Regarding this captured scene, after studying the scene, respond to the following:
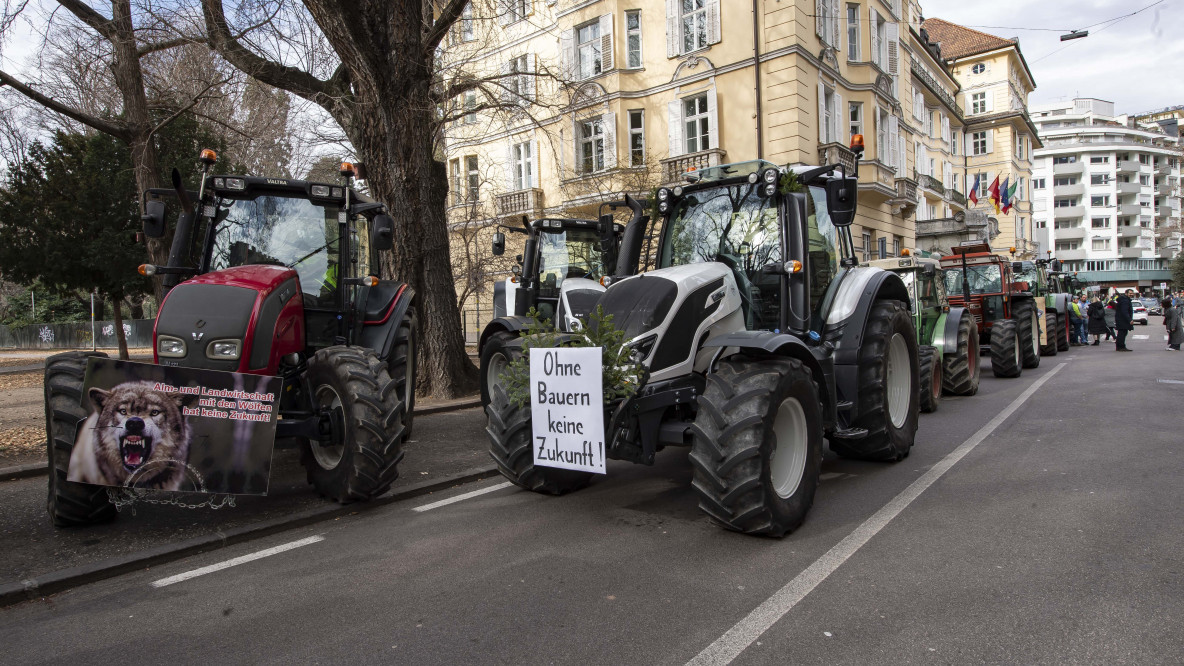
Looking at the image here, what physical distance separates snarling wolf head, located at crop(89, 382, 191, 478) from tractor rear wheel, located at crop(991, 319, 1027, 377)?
1364cm

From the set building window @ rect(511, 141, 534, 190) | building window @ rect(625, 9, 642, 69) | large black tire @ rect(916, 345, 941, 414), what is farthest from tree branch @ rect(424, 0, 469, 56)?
building window @ rect(511, 141, 534, 190)

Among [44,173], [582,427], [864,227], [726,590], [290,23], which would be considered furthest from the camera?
[864,227]

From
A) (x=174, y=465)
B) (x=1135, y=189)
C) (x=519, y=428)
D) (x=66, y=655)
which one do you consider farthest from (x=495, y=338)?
(x=1135, y=189)

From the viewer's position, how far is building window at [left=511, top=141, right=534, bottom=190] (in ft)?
93.2

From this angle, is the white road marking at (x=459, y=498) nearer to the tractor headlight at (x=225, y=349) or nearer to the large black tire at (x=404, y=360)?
the large black tire at (x=404, y=360)

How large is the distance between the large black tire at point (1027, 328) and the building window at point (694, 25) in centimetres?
1262

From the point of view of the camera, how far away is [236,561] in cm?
457

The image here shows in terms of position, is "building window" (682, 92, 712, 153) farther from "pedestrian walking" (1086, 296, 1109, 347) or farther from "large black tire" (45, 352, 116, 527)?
"large black tire" (45, 352, 116, 527)

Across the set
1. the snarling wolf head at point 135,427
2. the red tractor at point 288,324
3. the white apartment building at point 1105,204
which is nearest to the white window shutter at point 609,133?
the red tractor at point 288,324

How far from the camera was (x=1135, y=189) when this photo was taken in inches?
3681

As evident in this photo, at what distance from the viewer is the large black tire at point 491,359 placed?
30.1 ft

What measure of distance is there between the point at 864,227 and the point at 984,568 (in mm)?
24231

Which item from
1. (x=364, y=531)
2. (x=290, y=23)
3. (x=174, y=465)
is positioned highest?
(x=290, y=23)

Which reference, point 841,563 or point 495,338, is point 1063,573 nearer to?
point 841,563
